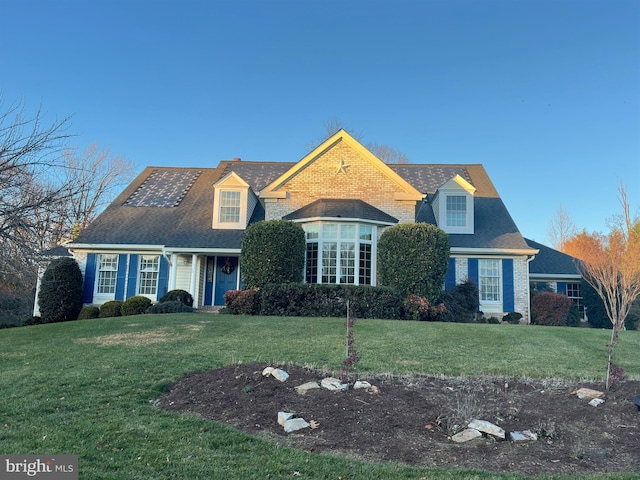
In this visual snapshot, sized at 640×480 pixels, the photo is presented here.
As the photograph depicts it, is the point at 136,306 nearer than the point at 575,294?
Yes

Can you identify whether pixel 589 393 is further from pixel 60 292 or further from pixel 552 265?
pixel 60 292

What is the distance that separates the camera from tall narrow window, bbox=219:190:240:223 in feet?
64.7

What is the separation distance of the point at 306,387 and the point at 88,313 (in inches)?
573

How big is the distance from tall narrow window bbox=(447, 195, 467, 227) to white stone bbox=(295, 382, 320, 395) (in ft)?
48.8

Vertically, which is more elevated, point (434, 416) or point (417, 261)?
point (417, 261)

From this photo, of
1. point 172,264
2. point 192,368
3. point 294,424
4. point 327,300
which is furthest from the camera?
point 172,264

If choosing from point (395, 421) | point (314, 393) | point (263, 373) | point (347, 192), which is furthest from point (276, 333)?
point (347, 192)

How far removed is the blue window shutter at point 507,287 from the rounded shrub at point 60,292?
16751mm

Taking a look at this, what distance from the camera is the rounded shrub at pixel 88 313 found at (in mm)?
17625

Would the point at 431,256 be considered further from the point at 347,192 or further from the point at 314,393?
the point at 314,393

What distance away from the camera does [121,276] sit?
1914 cm

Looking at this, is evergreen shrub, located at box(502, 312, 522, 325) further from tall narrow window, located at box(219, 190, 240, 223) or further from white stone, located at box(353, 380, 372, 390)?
white stone, located at box(353, 380, 372, 390)

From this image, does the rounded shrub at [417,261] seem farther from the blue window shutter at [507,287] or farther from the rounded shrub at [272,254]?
the blue window shutter at [507,287]

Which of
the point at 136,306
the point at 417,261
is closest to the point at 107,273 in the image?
the point at 136,306
